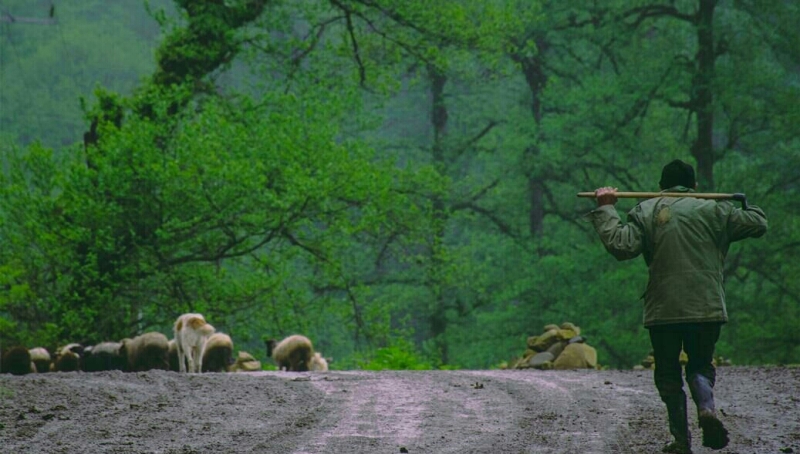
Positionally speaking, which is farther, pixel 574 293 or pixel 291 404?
pixel 574 293

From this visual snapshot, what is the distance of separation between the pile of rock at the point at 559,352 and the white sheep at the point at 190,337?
18.1 feet

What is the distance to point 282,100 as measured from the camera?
→ 1010 inches

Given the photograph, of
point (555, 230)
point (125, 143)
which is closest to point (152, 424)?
point (125, 143)

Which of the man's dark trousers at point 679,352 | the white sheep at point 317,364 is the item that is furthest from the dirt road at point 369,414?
the white sheep at point 317,364

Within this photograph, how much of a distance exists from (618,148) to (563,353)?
16349 millimetres

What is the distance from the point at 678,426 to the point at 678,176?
5.81ft

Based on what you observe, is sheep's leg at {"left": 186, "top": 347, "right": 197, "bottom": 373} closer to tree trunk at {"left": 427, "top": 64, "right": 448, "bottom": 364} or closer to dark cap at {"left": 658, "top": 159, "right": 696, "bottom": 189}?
tree trunk at {"left": 427, "top": 64, "right": 448, "bottom": 364}

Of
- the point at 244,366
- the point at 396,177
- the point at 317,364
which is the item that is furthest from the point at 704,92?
the point at 244,366

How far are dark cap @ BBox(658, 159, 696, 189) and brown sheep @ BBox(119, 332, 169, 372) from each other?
42.2ft

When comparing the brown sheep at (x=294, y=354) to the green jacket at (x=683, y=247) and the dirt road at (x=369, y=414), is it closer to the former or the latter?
the dirt road at (x=369, y=414)

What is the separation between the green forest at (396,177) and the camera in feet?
74.8

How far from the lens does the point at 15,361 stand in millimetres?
17453

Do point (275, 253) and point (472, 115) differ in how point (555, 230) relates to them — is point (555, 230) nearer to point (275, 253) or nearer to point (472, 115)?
point (472, 115)

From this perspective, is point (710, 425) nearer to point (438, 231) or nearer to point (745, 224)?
point (745, 224)
